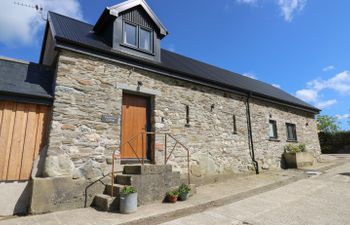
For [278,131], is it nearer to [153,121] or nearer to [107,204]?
[153,121]

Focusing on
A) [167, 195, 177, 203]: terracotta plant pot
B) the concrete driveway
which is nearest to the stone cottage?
Answer: [167, 195, 177, 203]: terracotta plant pot

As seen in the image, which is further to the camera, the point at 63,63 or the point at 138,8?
the point at 138,8

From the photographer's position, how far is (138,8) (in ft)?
27.4

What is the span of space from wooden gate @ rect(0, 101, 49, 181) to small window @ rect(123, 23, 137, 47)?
11.8ft

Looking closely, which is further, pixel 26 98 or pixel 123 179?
pixel 123 179

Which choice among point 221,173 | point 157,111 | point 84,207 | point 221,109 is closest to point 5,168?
point 84,207

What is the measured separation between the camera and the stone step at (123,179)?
5661 millimetres

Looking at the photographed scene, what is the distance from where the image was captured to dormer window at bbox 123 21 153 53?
315 inches

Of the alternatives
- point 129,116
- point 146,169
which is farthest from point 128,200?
point 129,116

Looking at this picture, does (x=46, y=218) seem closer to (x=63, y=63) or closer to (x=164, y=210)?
(x=164, y=210)

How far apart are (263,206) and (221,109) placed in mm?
4758

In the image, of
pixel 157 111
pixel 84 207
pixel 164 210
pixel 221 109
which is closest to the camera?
pixel 164 210

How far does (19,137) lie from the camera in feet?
18.3

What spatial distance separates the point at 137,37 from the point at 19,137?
4.78 m
